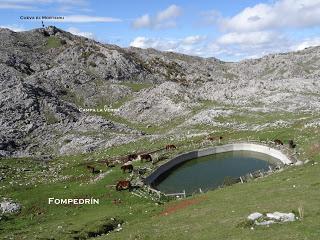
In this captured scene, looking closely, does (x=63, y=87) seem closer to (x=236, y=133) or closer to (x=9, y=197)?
(x=236, y=133)

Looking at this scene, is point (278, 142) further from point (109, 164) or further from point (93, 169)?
point (93, 169)

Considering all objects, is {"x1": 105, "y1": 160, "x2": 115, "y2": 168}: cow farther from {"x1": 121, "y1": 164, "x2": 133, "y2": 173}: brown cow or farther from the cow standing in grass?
the cow standing in grass

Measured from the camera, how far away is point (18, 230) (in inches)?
2077

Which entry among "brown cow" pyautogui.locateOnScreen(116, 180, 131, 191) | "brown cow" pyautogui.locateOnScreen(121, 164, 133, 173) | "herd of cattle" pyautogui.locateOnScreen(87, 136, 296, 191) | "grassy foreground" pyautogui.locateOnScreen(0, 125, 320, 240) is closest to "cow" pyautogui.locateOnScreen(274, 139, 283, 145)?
"herd of cattle" pyautogui.locateOnScreen(87, 136, 296, 191)

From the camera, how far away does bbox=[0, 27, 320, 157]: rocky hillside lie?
115m

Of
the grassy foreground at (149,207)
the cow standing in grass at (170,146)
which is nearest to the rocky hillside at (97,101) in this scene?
the cow standing in grass at (170,146)

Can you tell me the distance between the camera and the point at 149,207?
187ft

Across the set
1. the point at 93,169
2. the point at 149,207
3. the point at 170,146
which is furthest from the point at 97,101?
the point at 149,207

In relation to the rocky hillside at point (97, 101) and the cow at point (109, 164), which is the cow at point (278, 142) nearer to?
the rocky hillside at point (97, 101)

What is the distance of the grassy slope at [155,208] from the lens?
118 ft

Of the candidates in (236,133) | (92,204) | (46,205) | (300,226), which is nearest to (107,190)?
(92,204)

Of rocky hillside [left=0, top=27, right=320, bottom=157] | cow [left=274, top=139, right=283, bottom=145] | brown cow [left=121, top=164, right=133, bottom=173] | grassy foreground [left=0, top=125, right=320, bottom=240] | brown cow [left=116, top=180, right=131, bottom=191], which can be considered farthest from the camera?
rocky hillside [left=0, top=27, right=320, bottom=157]

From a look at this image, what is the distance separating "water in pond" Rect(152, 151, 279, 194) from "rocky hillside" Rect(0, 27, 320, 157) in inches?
638

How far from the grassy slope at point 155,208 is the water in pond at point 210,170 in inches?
355
